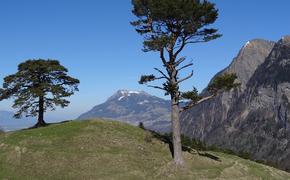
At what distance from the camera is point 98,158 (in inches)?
1754

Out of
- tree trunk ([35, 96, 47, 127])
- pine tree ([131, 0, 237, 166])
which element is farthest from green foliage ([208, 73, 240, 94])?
tree trunk ([35, 96, 47, 127])

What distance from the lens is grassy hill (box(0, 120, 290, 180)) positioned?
41781 millimetres

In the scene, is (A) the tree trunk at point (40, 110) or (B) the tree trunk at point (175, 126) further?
(A) the tree trunk at point (40, 110)

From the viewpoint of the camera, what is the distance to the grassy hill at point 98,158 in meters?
41.8

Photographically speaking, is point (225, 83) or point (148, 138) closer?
point (225, 83)

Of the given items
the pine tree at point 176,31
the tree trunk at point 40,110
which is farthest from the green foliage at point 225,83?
the tree trunk at point 40,110

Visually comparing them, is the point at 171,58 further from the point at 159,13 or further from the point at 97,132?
the point at 97,132

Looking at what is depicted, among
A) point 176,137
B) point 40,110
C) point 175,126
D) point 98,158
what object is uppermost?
point 40,110

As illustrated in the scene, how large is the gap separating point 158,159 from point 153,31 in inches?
543

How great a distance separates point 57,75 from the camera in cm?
6481

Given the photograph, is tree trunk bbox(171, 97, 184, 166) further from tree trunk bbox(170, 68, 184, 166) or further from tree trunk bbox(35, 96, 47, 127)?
tree trunk bbox(35, 96, 47, 127)

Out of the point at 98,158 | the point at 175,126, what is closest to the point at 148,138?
the point at 175,126

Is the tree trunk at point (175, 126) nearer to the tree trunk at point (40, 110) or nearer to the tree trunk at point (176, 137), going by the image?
the tree trunk at point (176, 137)

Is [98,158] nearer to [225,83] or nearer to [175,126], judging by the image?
[175,126]
